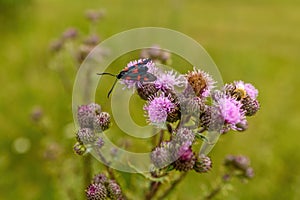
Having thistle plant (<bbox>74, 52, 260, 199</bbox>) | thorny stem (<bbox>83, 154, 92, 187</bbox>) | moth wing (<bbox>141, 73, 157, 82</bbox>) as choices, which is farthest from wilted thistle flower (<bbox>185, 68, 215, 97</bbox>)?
thorny stem (<bbox>83, 154, 92, 187</bbox>)

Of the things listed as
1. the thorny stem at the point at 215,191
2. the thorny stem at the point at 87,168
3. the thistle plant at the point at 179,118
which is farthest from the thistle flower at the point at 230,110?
the thorny stem at the point at 87,168

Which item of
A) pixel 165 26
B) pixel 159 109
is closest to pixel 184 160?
pixel 159 109

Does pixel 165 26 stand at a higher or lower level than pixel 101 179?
higher

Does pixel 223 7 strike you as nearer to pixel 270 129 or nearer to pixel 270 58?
→ pixel 270 58

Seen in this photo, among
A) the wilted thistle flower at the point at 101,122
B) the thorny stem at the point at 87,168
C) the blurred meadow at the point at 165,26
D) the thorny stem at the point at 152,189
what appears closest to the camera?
the wilted thistle flower at the point at 101,122

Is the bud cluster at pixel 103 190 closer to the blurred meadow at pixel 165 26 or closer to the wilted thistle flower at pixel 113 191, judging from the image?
the wilted thistle flower at pixel 113 191

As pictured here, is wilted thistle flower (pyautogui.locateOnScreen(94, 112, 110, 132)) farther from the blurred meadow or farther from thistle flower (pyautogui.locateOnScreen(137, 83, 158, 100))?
the blurred meadow

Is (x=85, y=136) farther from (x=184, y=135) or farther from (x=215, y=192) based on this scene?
(x=215, y=192)
